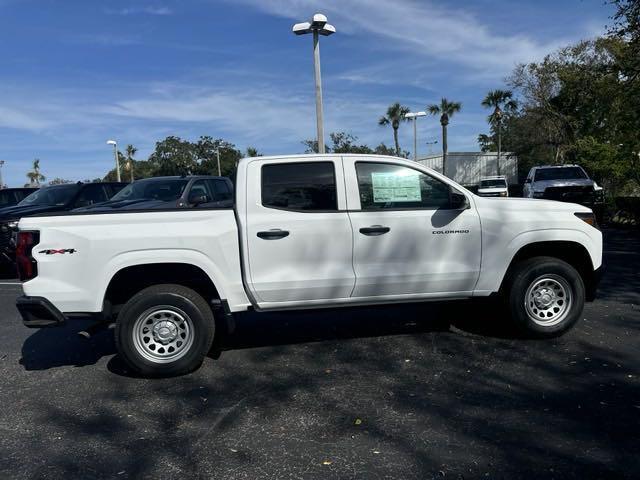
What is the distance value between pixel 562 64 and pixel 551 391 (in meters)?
30.9

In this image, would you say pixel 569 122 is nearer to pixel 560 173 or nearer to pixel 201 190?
pixel 560 173

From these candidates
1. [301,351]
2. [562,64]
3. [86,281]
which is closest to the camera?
[86,281]

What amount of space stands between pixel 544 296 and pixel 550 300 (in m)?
0.07

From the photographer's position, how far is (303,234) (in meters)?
4.85

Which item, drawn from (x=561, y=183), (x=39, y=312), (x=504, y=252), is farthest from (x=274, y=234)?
(x=561, y=183)

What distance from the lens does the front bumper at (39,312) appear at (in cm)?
451

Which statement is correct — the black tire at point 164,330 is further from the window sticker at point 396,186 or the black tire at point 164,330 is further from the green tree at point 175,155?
the green tree at point 175,155

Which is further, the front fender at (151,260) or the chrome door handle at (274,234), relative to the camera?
the chrome door handle at (274,234)

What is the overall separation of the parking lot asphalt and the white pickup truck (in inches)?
20.6

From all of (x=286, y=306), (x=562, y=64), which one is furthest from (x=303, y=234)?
(x=562, y=64)

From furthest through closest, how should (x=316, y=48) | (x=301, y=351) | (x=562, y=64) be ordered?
1. (x=562, y=64)
2. (x=316, y=48)
3. (x=301, y=351)

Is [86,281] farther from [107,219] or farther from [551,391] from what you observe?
[551,391]

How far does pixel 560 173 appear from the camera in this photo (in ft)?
61.4

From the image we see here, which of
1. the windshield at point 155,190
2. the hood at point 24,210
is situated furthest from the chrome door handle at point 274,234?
the hood at point 24,210
